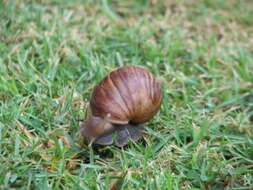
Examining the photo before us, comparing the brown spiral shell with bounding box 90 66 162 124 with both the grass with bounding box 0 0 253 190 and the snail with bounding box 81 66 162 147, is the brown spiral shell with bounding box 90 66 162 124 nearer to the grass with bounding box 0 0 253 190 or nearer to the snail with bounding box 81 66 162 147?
the snail with bounding box 81 66 162 147

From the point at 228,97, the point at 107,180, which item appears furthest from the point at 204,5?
the point at 107,180

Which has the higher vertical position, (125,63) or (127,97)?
(127,97)

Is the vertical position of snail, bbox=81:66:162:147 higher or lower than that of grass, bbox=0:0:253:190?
higher

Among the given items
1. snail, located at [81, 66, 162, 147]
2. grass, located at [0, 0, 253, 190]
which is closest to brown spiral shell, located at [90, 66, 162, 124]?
snail, located at [81, 66, 162, 147]

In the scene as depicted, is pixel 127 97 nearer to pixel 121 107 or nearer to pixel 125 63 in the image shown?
pixel 121 107

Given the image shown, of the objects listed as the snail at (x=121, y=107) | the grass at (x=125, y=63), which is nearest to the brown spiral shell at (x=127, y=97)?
the snail at (x=121, y=107)

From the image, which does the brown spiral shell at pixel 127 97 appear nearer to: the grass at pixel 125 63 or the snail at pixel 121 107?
the snail at pixel 121 107

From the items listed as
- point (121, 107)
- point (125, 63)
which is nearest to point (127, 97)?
point (121, 107)

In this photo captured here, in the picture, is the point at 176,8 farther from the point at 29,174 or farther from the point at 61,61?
the point at 29,174
